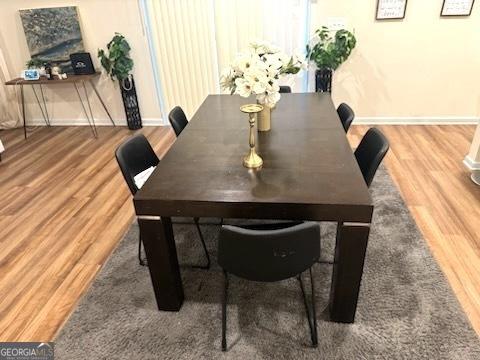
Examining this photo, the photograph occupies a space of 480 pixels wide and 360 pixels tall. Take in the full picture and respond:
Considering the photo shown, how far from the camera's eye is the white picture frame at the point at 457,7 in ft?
11.9

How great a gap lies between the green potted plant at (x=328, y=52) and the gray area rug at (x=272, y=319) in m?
2.38

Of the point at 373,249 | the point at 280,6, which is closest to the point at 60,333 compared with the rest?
the point at 373,249

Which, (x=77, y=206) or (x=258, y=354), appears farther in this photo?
(x=77, y=206)

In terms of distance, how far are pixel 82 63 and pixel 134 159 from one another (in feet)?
9.63

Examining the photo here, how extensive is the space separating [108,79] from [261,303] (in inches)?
151

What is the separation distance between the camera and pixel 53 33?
13.9 feet

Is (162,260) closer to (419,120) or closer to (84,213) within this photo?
(84,213)

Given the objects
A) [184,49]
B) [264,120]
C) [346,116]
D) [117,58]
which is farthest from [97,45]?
[346,116]

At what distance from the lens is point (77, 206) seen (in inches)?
114

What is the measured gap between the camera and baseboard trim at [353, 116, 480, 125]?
13.7ft

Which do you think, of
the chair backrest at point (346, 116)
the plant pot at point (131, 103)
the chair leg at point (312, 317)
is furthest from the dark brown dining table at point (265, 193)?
the plant pot at point (131, 103)

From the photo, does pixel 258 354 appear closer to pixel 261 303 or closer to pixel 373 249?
pixel 261 303

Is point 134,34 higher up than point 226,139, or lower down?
higher up

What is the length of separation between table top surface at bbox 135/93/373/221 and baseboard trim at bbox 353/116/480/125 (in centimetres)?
217
